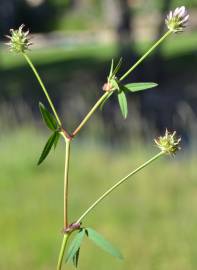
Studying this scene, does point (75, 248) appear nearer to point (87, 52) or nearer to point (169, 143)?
point (169, 143)

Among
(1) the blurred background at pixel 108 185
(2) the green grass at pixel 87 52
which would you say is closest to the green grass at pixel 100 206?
(1) the blurred background at pixel 108 185

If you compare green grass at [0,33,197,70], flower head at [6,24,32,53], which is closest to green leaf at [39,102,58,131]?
flower head at [6,24,32,53]

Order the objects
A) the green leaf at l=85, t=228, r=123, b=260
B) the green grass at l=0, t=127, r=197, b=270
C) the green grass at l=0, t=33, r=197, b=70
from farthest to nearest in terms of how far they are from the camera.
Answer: the green grass at l=0, t=33, r=197, b=70 → the green grass at l=0, t=127, r=197, b=270 → the green leaf at l=85, t=228, r=123, b=260

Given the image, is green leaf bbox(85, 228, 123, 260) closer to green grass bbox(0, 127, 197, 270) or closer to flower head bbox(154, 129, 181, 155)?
flower head bbox(154, 129, 181, 155)

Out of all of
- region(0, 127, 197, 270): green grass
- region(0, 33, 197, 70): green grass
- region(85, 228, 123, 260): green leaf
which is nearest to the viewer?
region(85, 228, 123, 260): green leaf

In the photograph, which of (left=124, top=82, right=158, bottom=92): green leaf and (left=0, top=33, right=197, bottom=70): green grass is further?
(left=0, top=33, right=197, bottom=70): green grass
